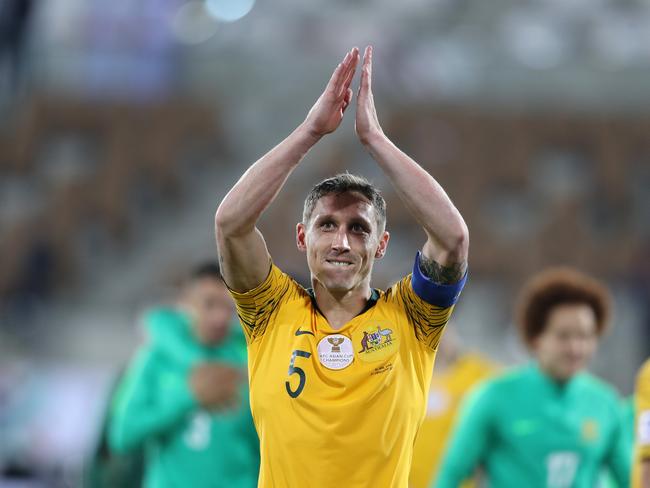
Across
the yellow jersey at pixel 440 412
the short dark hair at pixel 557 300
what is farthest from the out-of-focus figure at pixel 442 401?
the short dark hair at pixel 557 300

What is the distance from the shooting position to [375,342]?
9.07 feet

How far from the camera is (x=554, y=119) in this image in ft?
48.8

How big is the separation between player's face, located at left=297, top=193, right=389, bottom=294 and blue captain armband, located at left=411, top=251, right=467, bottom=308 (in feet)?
0.44

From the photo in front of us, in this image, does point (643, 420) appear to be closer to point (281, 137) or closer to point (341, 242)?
point (341, 242)

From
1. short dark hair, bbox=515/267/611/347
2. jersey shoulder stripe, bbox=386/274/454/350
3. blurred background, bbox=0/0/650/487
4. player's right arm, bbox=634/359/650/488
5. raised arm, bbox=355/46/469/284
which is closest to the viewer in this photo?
raised arm, bbox=355/46/469/284

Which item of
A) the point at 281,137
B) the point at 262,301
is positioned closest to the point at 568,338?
the point at 262,301

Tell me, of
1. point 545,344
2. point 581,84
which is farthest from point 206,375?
point 581,84

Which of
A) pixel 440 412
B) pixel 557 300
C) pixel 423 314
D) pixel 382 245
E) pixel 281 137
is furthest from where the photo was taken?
pixel 281 137

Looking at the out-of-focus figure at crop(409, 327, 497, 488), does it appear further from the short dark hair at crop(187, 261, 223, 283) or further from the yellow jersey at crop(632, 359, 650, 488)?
the yellow jersey at crop(632, 359, 650, 488)

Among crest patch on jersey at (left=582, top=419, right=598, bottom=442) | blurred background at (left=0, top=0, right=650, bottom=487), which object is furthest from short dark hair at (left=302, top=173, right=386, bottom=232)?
blurred background at (left=0, top=0, right=650, bottom=487)

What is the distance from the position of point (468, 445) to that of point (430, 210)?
221cm

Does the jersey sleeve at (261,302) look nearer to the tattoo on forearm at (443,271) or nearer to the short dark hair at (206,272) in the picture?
the tattoo on forearm at (443,271)

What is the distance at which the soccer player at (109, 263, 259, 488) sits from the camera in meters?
4.63

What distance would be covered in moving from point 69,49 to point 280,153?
13.3m
